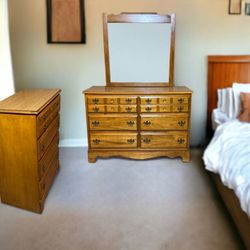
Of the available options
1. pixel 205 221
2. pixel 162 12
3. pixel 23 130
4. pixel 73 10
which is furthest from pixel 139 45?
pixel 205 221

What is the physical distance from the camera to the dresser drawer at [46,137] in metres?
2.13

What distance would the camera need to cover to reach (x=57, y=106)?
272 centimetres

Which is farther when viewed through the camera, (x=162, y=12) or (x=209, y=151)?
(x=162, y=12)

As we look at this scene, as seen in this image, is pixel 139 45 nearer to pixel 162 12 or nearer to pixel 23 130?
pixel 162 12

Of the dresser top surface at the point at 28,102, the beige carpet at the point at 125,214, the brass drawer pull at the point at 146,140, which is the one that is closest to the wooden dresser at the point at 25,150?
the dresser top surface at the point at 28,102

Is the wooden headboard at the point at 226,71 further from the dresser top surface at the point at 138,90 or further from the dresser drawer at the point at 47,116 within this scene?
the dresser drawer at the point at 47,116

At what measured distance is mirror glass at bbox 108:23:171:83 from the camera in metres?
3.10

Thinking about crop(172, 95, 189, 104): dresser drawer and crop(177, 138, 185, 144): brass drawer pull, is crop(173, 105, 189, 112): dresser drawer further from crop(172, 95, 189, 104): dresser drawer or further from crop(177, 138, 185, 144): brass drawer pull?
crop(177, 138, 185, 144): brass drawer pull

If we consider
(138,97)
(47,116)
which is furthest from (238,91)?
(47,116)

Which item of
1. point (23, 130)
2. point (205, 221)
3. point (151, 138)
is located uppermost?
point (23, 130)

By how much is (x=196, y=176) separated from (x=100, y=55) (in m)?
1.79

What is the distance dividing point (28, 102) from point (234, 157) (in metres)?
1.61

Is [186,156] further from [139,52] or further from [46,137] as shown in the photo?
[46,137]

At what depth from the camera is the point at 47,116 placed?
7.57ft
